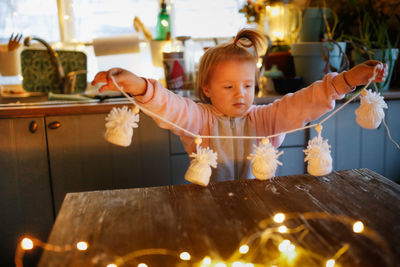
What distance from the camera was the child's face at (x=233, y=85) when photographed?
1.12 meters

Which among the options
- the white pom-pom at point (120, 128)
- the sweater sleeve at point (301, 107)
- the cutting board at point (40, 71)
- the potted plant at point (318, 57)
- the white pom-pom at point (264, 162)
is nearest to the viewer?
the white pom-pom at point (120, 128)

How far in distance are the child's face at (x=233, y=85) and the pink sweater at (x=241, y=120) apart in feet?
0.22

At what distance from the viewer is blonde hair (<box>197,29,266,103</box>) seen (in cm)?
114

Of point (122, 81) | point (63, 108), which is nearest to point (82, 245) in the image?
point (122, 81)

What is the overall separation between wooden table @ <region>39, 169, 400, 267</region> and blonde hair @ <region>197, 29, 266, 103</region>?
0.40 metres

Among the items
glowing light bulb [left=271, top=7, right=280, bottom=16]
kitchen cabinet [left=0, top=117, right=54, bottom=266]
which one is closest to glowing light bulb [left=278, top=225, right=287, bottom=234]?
kitchen cabinet [left=0, top=117, right=54, bottom=266]

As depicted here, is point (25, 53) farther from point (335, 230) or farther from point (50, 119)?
point (335, 230)

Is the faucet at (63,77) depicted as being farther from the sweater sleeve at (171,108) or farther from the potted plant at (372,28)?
the potted plant at (372,28)

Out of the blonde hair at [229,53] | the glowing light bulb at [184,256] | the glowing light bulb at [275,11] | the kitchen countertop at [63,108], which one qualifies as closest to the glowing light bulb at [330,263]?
the glowing light bulb at [184,256]

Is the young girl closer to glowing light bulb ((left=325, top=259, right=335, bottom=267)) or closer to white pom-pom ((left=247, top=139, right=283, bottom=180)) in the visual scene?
white pom-pom ((left=247, top=139, right=283, bottom=180))

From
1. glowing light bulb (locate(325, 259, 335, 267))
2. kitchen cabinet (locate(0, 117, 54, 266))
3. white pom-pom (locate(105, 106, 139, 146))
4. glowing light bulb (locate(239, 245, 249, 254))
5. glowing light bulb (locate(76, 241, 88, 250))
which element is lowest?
kitchen cabinet (locate(0, 117, 54, 266))

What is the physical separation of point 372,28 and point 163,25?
1093mm

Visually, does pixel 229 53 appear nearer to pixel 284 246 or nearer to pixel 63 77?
pixel 284 246

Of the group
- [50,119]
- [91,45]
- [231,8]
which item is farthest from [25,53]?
[231,8]
